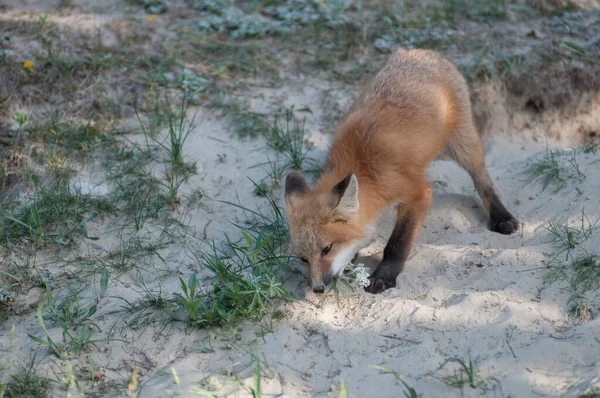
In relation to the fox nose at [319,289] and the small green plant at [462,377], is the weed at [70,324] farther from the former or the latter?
the small green plant at [462,377]

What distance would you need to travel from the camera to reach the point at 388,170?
446cm

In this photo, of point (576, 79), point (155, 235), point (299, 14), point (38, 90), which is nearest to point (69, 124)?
point (38, 90)

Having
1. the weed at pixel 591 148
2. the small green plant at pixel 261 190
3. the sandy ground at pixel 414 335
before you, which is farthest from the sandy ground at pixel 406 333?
the weed at pixel 591 148

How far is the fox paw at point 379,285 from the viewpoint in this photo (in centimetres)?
416

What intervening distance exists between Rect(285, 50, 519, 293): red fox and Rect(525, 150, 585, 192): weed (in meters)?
0.44

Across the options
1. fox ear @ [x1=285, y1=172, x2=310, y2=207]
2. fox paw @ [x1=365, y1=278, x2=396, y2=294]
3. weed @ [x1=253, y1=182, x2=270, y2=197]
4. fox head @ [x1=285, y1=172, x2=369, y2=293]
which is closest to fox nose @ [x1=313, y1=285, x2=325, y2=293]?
fox head @ [x1=285, y1=172, x2=369, y2=293]

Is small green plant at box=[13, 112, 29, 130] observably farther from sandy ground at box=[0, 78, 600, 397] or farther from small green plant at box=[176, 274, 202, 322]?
small green plant at box=[176, 274, 202, 322]

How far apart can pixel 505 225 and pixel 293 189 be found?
6.02ft

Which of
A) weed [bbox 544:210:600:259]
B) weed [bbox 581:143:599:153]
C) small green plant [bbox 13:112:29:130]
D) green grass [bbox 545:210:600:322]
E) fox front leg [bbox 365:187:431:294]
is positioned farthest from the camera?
small green plant [bbox 13:112:29:130]

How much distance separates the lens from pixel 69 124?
5.73 meters

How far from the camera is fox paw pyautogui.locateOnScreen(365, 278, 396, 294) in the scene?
4156 millimetres

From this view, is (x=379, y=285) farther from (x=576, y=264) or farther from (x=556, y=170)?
(x=556, y=170)

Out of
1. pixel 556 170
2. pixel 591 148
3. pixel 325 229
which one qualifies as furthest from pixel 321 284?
pixel 591 148

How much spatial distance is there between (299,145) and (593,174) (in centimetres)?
249
